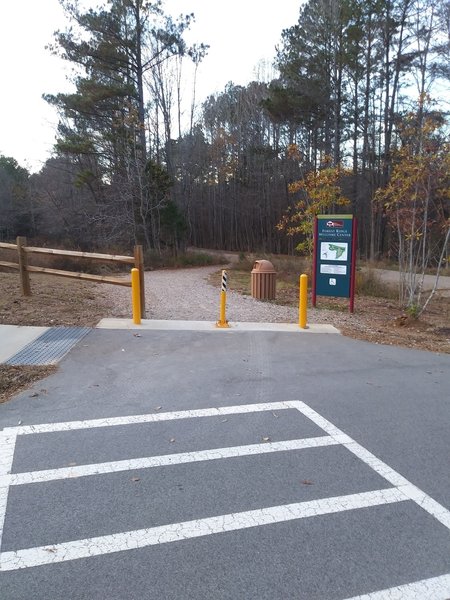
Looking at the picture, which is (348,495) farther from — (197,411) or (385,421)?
(197,411)

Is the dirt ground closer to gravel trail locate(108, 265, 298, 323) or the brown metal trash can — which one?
the brown metal trash can

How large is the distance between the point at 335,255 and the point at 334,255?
25 mm

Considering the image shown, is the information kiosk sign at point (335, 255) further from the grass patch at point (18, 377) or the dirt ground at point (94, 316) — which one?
the grass patch at point (18, 377)

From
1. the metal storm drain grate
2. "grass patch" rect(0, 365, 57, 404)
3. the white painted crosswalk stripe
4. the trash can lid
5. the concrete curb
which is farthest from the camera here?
the trash can lid

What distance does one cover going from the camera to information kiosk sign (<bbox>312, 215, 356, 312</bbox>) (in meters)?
11.2

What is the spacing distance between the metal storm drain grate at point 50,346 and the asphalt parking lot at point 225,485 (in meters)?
0.61

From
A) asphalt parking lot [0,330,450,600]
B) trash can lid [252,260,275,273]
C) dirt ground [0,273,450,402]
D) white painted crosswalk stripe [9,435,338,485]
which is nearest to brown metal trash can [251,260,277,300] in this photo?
trash can lid [252,260,275,273]

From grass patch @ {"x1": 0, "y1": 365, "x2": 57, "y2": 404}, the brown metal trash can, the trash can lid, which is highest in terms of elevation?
the trash can lid

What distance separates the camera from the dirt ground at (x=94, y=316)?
8025 mm

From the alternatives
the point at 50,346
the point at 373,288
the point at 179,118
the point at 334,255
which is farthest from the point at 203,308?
the point at 179,118

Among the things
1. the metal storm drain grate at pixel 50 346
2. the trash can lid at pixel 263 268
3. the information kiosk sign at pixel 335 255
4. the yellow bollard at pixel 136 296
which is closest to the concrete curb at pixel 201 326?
the yellow bollard at pixel 136 296

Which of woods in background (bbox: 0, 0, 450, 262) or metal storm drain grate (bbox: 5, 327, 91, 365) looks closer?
metal storm drain grate (bbox: 5, 327, 91, 365)

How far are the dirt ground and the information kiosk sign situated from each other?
2.16 feet

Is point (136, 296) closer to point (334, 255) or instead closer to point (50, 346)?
point (50, 346)
